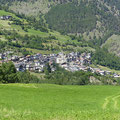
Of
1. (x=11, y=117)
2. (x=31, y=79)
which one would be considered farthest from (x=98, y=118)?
(x=31, y=79)

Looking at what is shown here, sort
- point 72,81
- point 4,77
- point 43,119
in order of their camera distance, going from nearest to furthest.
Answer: point 43,119
point 4,77
point 72,81

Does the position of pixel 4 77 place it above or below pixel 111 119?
below

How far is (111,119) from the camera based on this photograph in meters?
21.2

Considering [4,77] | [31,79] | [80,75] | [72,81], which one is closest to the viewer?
[4,77]

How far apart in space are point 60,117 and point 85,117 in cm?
214

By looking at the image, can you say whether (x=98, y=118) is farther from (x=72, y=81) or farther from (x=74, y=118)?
(x=72, y=81)

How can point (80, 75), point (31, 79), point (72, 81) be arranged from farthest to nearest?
point (80, 75)
point (72, 81)
point (31, 79)

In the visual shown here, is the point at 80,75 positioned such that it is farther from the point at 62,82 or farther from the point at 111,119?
the point at 111,119

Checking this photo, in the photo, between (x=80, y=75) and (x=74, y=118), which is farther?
(x=80, y=75)

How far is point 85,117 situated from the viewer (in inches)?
869

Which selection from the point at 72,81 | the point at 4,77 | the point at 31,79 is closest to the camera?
the point at 4,77

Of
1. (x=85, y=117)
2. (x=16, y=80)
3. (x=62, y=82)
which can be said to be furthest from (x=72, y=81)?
(x=85, y=117)

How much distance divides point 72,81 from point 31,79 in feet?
89.3

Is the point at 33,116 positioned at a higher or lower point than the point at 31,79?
higher
